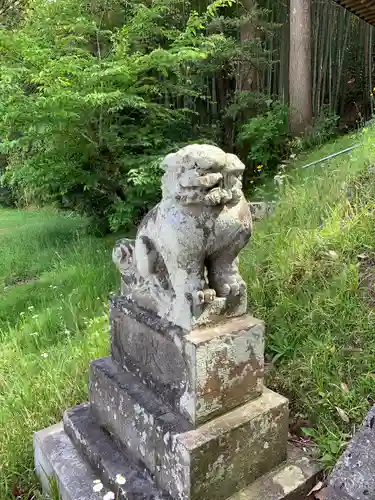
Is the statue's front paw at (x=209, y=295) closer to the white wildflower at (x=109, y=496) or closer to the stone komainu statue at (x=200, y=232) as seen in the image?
the stone komainu statue at (x=200, y=232)

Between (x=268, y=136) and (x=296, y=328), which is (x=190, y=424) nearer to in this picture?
(x=296, y=328)

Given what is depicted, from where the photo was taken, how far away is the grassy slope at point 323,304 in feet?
5.95

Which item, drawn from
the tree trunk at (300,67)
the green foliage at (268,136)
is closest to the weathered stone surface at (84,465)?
the green foliage at (268,136)

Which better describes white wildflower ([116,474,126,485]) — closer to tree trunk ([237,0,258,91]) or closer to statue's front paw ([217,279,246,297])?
statue's front paw ([217,279,246,297])

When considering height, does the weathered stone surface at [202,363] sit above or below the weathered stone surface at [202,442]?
above

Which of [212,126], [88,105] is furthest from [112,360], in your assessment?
[212,126]

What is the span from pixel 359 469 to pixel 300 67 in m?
7.09

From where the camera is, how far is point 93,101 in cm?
429

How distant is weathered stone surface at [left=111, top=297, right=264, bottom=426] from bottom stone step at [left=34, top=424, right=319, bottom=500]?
305mm

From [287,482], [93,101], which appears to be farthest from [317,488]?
[93,101]

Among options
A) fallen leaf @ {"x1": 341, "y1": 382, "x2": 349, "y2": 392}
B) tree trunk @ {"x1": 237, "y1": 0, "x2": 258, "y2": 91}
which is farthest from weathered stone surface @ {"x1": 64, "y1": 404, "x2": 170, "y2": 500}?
tree trunk @ {"x1": 237, "y1": 0, "x2": 258, "y2": 91}

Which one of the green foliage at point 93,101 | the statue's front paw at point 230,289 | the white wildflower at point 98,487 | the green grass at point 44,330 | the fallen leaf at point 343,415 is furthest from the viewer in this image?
the green foliage at point 93,101

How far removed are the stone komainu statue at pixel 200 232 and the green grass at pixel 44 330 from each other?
1245 mm

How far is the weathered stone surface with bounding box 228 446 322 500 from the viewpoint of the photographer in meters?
1.53
